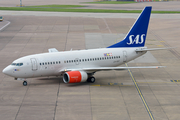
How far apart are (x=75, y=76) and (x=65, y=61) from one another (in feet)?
8.60

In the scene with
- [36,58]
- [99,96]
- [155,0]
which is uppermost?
[36,58]

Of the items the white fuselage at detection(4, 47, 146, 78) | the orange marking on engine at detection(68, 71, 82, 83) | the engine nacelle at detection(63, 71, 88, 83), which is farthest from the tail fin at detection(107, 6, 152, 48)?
the orange marking on engine at detection(68, 71, 82, 83)

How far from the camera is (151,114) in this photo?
2602cm

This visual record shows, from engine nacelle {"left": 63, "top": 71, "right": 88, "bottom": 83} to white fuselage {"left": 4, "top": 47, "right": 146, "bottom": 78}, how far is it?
58.4 inches

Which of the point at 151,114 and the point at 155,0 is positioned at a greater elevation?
the point at 151,114

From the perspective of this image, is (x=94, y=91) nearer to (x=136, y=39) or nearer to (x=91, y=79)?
(x=91, y=79)

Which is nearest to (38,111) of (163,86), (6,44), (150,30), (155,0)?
(163,86)

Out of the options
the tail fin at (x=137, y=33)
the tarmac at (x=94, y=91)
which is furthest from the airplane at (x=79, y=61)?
the tarmac at (x=94, y=91)

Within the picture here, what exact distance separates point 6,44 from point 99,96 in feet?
105

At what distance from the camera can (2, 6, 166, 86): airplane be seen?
32.5 m

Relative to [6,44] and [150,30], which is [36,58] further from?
[150,30]

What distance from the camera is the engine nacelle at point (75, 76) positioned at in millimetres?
32375

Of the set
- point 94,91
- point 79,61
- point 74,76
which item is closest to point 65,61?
point 79,61

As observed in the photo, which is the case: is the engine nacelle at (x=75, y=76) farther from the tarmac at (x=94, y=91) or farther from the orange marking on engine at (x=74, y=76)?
the tarmac at (x=94, y=91)
